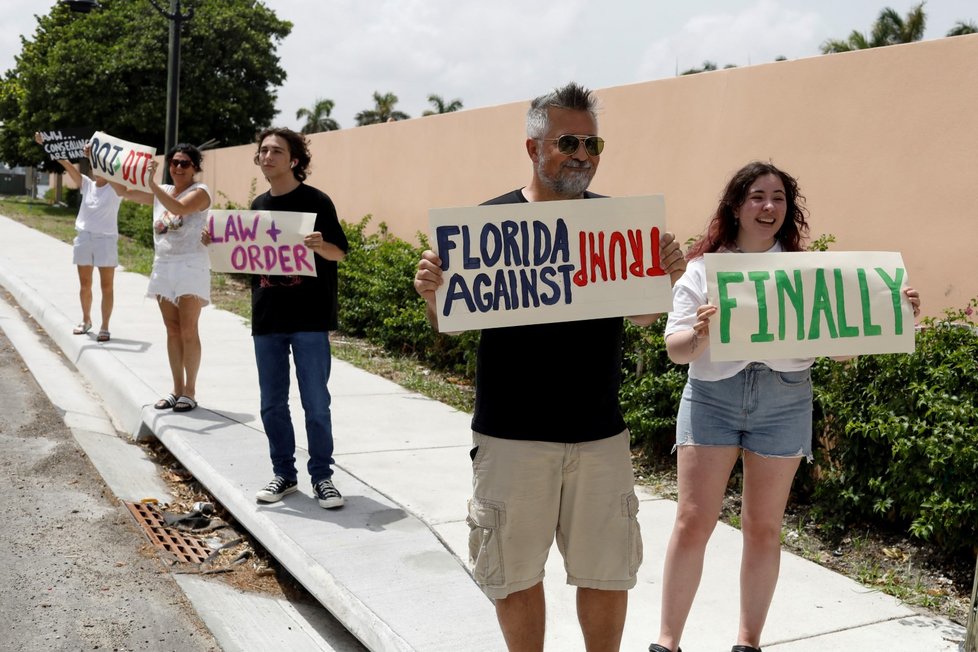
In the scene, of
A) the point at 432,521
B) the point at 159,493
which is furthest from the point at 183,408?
the point at 432,521

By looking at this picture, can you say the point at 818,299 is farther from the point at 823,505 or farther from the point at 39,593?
the point at 39,593

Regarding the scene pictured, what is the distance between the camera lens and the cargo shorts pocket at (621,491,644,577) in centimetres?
296

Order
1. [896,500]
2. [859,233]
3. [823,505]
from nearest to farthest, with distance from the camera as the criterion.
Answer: [896,500]
[823,505]
[859,233]

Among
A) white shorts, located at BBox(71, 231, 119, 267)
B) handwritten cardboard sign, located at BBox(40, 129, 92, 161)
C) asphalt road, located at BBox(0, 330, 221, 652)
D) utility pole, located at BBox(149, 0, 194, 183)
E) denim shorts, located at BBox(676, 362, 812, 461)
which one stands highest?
utility pole, located at BBox(149, 0, 194, 183)

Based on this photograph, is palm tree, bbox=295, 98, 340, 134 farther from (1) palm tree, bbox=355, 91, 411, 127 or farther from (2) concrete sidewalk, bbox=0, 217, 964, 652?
(2) concrete sidewalk, bbox=0, 217, 964, 652

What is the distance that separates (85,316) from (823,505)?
792cm

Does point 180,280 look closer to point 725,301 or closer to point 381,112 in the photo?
point 725,301

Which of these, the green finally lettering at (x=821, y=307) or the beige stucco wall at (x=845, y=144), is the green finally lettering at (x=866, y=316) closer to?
the green finally lettering at (x=821, y=307)

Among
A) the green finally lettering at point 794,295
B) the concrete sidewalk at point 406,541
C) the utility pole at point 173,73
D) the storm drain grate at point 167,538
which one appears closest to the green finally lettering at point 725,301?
the green finally lettering at point 794,295

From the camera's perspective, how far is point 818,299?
11.0 ft

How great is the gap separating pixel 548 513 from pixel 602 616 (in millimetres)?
373

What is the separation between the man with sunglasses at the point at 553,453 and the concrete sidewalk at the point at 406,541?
768mm

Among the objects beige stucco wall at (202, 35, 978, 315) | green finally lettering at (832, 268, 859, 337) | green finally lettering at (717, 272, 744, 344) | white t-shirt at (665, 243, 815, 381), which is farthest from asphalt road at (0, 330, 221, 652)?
beige stucco wall at (202, 35, 978, 315)

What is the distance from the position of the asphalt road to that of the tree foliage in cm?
2715
